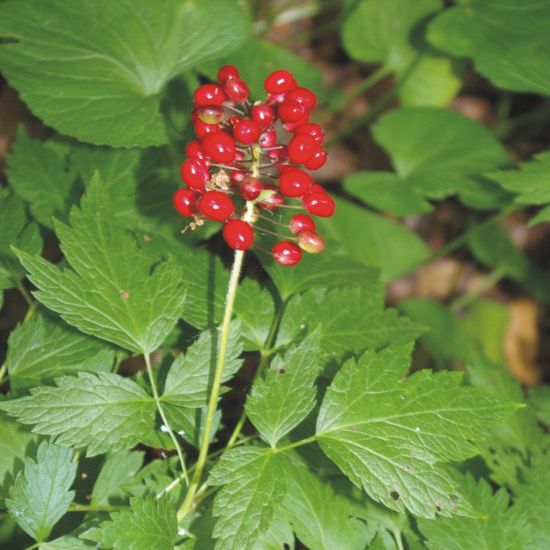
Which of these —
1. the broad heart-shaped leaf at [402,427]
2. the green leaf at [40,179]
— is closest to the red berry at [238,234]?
the broad heart-shaped leaf at [402,427]

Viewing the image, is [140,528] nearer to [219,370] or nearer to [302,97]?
[219,370]

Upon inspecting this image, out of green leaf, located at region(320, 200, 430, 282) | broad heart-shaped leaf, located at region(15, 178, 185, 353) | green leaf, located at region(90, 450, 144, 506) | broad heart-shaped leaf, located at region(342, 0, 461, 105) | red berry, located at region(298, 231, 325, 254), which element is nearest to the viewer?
red berry, located at region(298, 231, 325, 254)

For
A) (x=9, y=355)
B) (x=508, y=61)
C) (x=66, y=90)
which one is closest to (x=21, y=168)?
(x=66, y=90)

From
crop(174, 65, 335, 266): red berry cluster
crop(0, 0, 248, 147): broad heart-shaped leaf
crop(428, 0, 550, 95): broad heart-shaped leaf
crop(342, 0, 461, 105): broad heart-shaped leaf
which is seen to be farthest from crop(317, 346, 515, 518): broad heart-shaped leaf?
crop(342, 0, 461, 105): broad heart-shaped leaf

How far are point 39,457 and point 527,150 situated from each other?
3.96 meters

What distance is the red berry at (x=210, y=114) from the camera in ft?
4.78

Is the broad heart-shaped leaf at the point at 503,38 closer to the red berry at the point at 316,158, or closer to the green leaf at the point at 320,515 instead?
the red berry at the point at 316,158

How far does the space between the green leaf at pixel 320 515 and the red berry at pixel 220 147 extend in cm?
85

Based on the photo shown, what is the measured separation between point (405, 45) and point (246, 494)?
2856 millimetres

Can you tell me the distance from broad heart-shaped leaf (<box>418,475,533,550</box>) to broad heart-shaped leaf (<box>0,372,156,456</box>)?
84 centimetres

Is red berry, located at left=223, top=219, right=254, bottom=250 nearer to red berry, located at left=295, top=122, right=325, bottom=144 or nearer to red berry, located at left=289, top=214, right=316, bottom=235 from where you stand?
red berry, located at left=289, top=214, right=316, bottom=235

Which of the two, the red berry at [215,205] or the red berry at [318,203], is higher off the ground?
the red berry at [215,205]

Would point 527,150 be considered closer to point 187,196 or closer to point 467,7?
point 467,7

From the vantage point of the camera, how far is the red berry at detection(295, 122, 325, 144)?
1476mm
